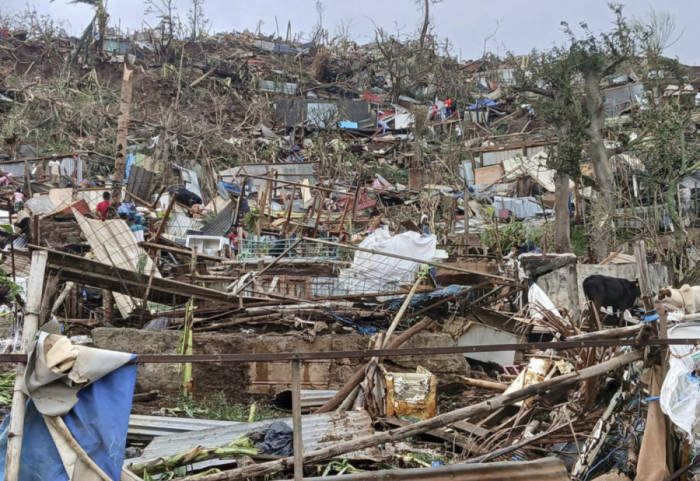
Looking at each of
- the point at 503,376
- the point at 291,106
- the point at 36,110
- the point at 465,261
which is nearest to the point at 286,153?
the point at 291,106

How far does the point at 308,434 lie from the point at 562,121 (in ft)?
39.6

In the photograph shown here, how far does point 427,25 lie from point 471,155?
1193cm

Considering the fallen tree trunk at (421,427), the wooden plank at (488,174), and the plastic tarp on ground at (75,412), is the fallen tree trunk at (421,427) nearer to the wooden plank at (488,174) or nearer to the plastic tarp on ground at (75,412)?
the plastic tarp on ground at (75,412)

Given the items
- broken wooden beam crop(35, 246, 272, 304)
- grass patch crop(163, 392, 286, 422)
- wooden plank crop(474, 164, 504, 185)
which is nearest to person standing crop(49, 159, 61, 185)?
broken wooden beam crop(35, 246, 272, 304)

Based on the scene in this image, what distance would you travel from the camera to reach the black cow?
872 cm

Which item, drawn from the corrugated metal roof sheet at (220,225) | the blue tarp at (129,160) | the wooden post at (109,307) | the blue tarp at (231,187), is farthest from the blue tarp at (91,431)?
the blue tarp at (129,160)

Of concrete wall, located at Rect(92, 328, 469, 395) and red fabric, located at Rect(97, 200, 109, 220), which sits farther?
red fabric, located at Rect(97, 200, 109, 220)

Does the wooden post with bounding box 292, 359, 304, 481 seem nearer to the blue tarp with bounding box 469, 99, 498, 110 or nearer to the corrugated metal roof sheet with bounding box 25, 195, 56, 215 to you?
the corrugated metal roof sheet with bounding box 25, 195, 56, 215

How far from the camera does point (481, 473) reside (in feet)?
13.1

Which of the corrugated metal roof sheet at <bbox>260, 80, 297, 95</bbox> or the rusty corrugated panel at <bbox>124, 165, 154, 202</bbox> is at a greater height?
the corrugated metal roof sheet at <bbox>260, 80, 297, 95</bbox>

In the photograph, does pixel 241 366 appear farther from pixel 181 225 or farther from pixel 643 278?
pixel 181 225

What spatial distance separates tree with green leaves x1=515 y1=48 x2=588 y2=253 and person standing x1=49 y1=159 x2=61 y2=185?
470 inches

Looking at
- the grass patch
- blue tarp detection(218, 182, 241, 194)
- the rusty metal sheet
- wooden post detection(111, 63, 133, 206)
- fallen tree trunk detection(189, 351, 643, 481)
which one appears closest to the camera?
fallen tree trunk detection(189, 351, 643, 481)

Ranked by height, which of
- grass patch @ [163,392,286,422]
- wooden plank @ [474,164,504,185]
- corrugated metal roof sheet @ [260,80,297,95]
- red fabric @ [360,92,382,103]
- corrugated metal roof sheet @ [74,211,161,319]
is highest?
corrugated metal roof sheet @ [260,80,297,95]
